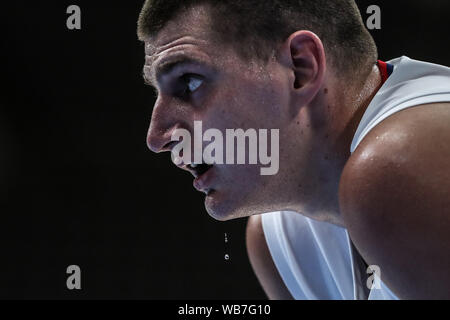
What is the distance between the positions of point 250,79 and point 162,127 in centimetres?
15

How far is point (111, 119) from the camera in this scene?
5.47 ft

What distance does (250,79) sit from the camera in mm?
841

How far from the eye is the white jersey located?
0.78 feet

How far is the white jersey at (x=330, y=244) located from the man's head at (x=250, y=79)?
81 millimetres

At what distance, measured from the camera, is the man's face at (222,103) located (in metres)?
0.84

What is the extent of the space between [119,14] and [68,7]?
137 mm

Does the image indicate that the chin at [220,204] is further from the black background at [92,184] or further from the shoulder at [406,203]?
the black background at [92,184]

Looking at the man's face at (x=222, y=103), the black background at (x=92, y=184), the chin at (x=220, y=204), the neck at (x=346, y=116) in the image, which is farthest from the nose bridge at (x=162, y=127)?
the black background at (x=92, y=184)

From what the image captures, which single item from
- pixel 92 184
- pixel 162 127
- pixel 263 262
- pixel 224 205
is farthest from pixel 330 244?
pixel 92 184

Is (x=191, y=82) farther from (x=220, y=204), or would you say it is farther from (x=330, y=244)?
(x=330, y=244)

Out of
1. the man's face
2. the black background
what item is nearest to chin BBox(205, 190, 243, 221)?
the man's face

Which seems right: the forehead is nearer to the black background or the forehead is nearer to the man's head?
the man's head

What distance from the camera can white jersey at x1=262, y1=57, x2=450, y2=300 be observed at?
0.82 metres
